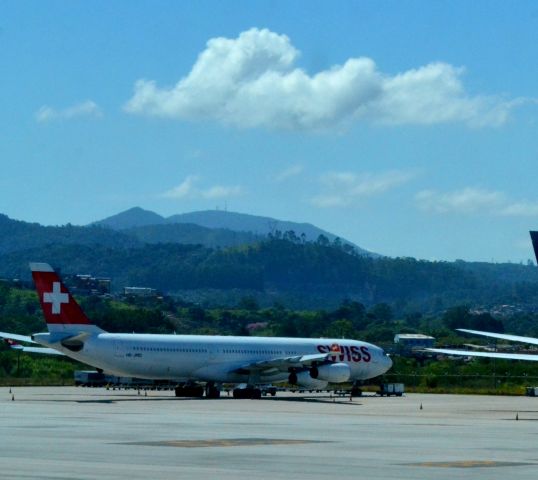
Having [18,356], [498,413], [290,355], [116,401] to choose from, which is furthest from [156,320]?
[498,413]

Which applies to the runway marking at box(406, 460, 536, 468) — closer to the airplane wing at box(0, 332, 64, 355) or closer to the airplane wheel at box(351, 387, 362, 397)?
the airplane wing at box(0, 332, 64, 355)

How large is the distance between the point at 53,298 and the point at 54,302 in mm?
261

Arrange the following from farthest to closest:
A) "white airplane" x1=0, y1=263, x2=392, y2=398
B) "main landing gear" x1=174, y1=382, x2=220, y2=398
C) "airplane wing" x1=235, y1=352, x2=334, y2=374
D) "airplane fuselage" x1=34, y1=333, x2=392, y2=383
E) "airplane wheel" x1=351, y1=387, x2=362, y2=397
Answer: "airplane wheel" x1=351, y1=387, x2=362, y2=397, "airplane wing" x1=235, y1=352, x2=334, y2=374, "main landing gear" x1=174, y1=382, x2=220, y2=398, "airplane fuselage" x1=34, y1=333, x2=392, y2=383, "white airplane" x1=0, y1=263, x2=392, y2=398

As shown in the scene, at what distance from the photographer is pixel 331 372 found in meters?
80.6

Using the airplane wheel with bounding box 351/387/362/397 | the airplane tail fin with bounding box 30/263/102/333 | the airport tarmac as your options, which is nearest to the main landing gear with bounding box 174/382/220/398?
the airplane tail fin with bounding box 30/263/102/333

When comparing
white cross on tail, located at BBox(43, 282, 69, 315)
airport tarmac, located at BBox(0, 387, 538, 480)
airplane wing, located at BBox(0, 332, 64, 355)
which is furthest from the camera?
airplane wing, located at BBox(0, 332, 64, 355)

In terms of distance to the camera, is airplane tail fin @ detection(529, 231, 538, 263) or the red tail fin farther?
the red tail fin

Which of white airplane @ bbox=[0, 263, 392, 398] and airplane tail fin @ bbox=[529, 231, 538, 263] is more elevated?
airplane tail fin @ bbox=[529, 231, 538, 263]

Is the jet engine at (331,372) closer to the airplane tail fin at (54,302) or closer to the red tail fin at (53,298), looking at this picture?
the airplane tail fin at (54,302)

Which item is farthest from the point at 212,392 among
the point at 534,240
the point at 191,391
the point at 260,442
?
the point at 260,442

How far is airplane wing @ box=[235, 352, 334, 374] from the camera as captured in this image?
80375mm

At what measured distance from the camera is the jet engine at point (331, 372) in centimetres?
8069

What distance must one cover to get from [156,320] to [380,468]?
139 metres

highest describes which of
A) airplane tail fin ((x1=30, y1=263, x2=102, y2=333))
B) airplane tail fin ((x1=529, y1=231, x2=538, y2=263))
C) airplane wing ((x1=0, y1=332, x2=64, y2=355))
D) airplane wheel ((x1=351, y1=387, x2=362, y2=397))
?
airplane tail fin ((x1=529, y1=231, x2=538, y2=263))
